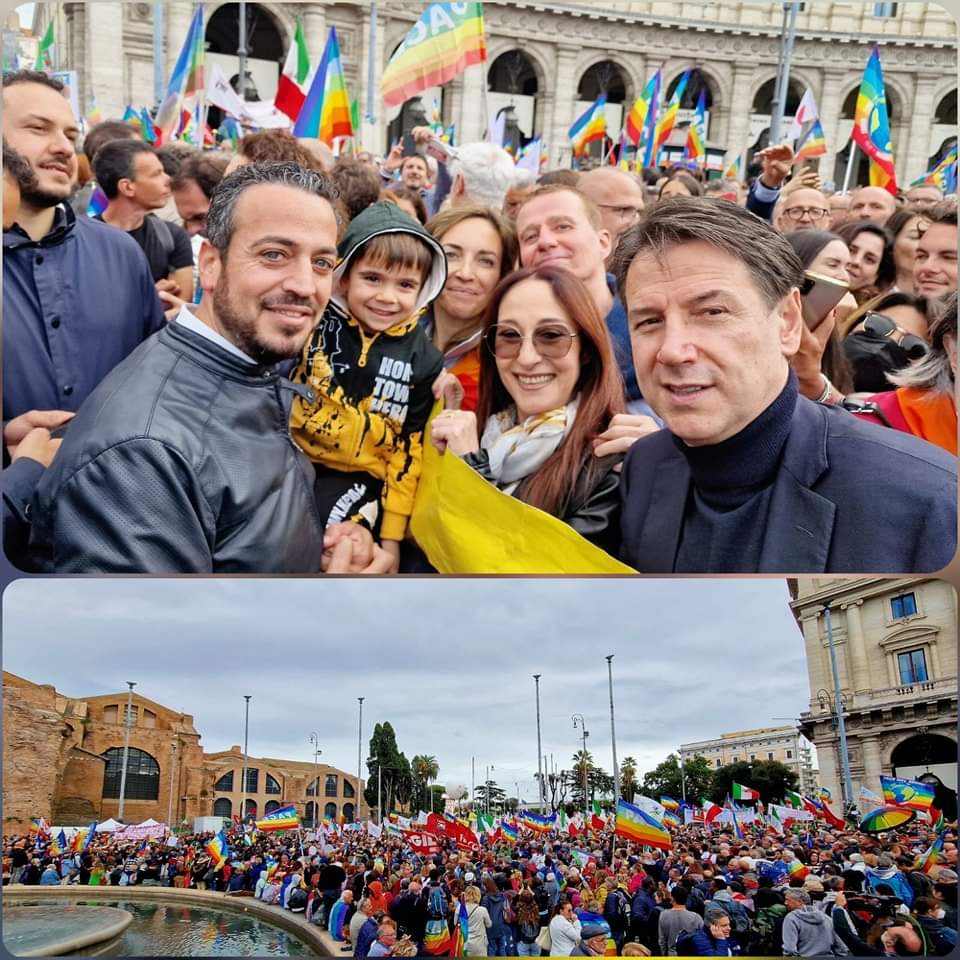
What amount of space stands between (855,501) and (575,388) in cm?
72

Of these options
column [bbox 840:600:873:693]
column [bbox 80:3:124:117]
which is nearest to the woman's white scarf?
column [bbox 840:600:873:693]

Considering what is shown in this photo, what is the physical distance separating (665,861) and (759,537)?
0.87 metres

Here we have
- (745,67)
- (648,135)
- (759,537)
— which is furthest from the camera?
(648,135)

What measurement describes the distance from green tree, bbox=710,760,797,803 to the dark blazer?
53 cm

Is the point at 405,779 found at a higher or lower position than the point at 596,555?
lower

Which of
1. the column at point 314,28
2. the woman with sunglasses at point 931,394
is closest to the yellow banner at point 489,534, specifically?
the woman with sunglasses at point 931,394

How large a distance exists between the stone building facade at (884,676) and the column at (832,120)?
50.2 inches

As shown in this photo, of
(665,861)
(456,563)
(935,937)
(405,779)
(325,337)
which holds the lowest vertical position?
(935,937)

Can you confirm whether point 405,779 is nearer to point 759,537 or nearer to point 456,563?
point 456,563

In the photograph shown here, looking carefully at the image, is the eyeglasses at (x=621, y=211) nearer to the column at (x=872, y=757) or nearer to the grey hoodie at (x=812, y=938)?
the column at (x=872, y=757)

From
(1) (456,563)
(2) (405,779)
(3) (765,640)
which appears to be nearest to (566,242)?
(1) (456,563)

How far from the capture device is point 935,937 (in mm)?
2395

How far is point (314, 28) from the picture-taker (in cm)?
265

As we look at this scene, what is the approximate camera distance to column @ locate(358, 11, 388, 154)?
2586 millimetres
